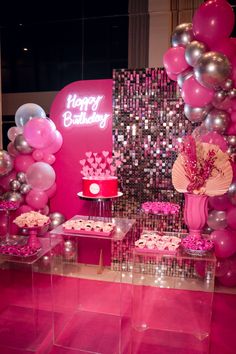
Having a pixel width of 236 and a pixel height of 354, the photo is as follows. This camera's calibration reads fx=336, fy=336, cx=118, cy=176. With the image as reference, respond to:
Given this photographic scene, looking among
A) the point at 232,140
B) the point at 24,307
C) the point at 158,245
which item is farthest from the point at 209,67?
the point at 24,307

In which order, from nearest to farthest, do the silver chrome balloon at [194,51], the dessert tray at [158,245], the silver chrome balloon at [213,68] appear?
the dessert tray at [158,245], the silver chrome balloon at [213,68], the silver chrome balloon at [194,51]

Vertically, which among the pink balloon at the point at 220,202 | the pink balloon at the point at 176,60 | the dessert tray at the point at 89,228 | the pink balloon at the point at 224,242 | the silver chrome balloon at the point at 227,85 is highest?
the pink balloon at the point at 176,60

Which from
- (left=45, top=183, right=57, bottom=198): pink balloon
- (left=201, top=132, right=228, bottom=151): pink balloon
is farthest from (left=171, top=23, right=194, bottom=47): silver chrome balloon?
(left=45, top=183, right=57, bottom=198): pink balloon

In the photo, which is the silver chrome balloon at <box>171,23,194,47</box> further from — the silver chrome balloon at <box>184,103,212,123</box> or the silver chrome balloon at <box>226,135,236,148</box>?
the silver chrome balloon at <box>226,135,236,148</box>

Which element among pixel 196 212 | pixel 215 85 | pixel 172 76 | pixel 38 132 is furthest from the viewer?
pixel 38 132

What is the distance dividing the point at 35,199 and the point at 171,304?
7.23 ft

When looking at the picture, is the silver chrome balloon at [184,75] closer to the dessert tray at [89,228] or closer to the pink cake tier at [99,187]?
the pink cake tier at [99,187]

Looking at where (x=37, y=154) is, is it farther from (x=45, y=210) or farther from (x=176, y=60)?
(x=176, y=60)

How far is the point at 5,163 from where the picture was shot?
4441mm

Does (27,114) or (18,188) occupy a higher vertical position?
(27,114)

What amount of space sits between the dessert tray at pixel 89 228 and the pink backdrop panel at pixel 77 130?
1.70 m

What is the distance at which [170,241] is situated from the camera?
3.07m

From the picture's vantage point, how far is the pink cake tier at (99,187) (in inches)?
155

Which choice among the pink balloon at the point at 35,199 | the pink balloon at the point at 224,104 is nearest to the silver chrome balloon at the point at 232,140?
the pink balloon at the point at 224,104
